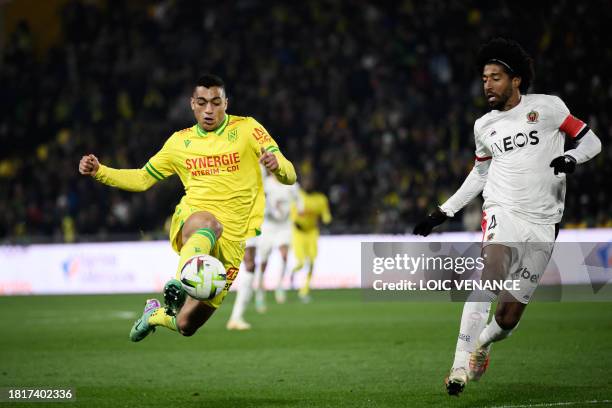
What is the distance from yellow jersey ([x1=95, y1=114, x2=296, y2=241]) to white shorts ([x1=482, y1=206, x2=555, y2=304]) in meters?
1.76

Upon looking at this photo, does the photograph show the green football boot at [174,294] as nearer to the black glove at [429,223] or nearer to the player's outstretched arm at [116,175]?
the player's outstretched arm at [116,175]

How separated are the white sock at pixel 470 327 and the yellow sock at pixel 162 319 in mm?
2249

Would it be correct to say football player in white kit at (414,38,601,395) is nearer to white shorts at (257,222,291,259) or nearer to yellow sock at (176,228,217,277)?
yellow sock at (176,228,217,277)

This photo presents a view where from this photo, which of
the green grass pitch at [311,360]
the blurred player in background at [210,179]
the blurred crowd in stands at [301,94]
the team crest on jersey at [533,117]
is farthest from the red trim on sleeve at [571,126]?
the blurred crowd in stands at [301,94]

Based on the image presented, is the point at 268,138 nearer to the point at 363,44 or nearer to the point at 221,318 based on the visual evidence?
the point at 221,318

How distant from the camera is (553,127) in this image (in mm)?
7117

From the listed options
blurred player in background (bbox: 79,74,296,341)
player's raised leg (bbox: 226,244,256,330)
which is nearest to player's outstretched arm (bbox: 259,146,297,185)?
blurred player in background (bbox: 79,74,296,341)

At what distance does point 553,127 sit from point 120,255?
54.4 feet

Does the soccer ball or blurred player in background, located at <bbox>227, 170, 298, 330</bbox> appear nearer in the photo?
the soccer ball

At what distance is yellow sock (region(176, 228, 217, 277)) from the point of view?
7.07 m

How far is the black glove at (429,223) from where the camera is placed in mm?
7387

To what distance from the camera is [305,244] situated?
20266 mm

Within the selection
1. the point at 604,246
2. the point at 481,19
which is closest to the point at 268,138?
the point at 604,246

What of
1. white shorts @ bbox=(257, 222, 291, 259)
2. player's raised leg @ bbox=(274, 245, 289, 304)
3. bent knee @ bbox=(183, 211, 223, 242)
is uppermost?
bent knee @ bbox=(183, 211, 223, 242)
